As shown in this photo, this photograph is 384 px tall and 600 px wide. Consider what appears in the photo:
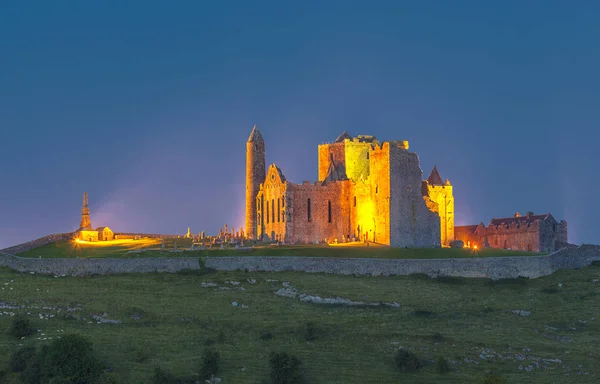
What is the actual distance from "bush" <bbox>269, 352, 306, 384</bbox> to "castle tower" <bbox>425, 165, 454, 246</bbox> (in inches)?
2464

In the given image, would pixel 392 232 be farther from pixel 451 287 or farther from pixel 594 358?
pixel 594 358

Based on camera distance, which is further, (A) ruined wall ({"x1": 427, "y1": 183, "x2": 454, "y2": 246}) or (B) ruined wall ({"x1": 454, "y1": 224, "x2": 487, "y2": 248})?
(B) ruined wall ({"x1": 454, "y1": 224, "x2": 487, "y2": 248})

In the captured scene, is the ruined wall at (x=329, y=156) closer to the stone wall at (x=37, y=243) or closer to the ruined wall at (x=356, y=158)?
the ruined wall at (x=356, y=158)

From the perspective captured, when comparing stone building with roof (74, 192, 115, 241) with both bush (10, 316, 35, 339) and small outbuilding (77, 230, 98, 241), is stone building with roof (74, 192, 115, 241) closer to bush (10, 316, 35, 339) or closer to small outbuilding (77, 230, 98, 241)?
small outbuilding (77, 230, 98, 241)

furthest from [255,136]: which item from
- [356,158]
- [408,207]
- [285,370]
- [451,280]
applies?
[285,370]

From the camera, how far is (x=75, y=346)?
66812 millimetres

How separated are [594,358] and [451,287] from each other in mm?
26530

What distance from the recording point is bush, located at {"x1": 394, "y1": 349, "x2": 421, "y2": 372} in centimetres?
6888

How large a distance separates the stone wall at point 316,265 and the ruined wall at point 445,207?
69.6 ft

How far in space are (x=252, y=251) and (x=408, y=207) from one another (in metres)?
→ 21.3

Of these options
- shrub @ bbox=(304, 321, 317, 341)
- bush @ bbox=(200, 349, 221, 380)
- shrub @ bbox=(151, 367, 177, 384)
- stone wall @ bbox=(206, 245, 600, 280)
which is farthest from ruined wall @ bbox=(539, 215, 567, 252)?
shrub @ bbox=(151, 367, 177, 384)

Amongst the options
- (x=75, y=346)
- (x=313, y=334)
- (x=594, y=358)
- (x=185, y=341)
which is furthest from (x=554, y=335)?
(x=75, y=346)

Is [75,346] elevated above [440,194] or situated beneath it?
situated beneath

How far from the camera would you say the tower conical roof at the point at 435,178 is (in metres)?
132
